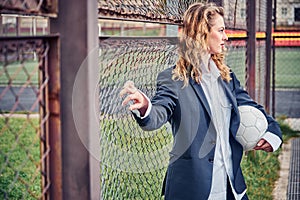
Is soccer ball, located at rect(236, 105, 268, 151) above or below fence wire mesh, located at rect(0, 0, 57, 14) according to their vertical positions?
below

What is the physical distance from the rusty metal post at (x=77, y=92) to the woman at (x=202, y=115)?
1.16 m

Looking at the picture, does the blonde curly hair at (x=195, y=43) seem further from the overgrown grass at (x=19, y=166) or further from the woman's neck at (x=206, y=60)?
the overgrown grass at (x=19, y=166)

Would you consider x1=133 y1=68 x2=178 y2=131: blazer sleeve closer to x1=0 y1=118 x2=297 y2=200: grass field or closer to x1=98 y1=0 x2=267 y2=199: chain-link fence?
x1=98 y1=0 x2=267 y2=199: chain-link fence

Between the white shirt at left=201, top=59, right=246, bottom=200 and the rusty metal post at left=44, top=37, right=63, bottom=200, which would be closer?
the rusty metal post at left=44, top=37, right=63, bottom=200

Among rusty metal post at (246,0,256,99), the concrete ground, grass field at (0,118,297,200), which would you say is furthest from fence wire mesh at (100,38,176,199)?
rusty metal post at (246,0,256,99)

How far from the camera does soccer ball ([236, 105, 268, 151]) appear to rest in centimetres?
369

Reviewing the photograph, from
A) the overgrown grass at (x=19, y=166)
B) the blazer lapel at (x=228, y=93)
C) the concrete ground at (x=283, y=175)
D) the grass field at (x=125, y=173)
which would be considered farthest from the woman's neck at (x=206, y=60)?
the concrete ground at (x=283, y=175)

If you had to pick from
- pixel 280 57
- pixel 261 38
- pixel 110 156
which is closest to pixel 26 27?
pixel 280 57

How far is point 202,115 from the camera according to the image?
3.39 metres

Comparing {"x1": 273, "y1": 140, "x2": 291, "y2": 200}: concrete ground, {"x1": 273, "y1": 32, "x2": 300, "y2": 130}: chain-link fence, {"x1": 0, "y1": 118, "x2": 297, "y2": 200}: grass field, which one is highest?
{"x1": 273, "y1": 32, "x2": 300, "y2": 130}: chain-link fence

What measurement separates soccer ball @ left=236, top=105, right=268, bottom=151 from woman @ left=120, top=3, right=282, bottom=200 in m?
0.14

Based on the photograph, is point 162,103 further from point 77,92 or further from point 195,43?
point 77,92

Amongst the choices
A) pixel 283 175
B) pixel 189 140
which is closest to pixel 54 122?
pixel 189 140

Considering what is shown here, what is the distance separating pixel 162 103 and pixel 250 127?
76 centimetres
